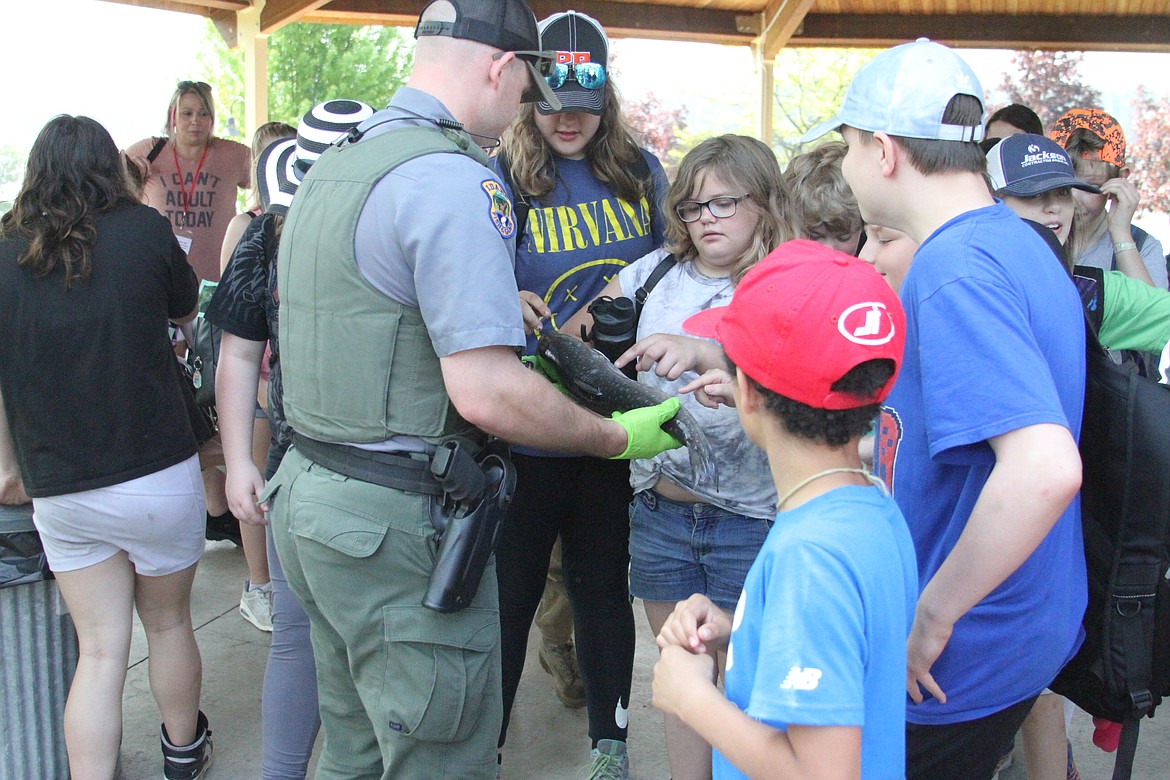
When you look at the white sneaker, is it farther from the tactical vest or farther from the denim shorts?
the tactical vest

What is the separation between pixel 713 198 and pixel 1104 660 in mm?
1383

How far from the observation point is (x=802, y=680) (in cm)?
113

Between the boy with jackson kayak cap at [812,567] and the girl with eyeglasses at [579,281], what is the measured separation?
4.68 feet

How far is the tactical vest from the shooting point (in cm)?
179

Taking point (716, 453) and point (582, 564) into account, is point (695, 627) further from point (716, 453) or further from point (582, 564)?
point (582, 564)

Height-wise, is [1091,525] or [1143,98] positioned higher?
[1143,98]

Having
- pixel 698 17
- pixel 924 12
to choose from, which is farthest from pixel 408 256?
pixel 924 12

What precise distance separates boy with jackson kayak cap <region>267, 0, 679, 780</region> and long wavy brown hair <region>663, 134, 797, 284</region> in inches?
27.3

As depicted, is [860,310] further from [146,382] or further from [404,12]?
[404,12]

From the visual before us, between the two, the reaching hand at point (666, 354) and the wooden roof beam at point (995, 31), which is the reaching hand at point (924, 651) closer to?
the reaching hand at point (666, 354)

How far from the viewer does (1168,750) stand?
3236 mm

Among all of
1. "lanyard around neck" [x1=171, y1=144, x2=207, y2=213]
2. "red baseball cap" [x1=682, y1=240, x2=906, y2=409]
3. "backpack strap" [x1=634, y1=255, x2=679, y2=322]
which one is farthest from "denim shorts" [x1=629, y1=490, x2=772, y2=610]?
"lanyard around neck" [x1=171, y1=144, x2=207, y2=213]

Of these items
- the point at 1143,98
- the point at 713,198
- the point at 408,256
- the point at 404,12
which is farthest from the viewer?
the point at 1143,98

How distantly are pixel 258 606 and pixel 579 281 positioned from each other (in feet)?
7.53
